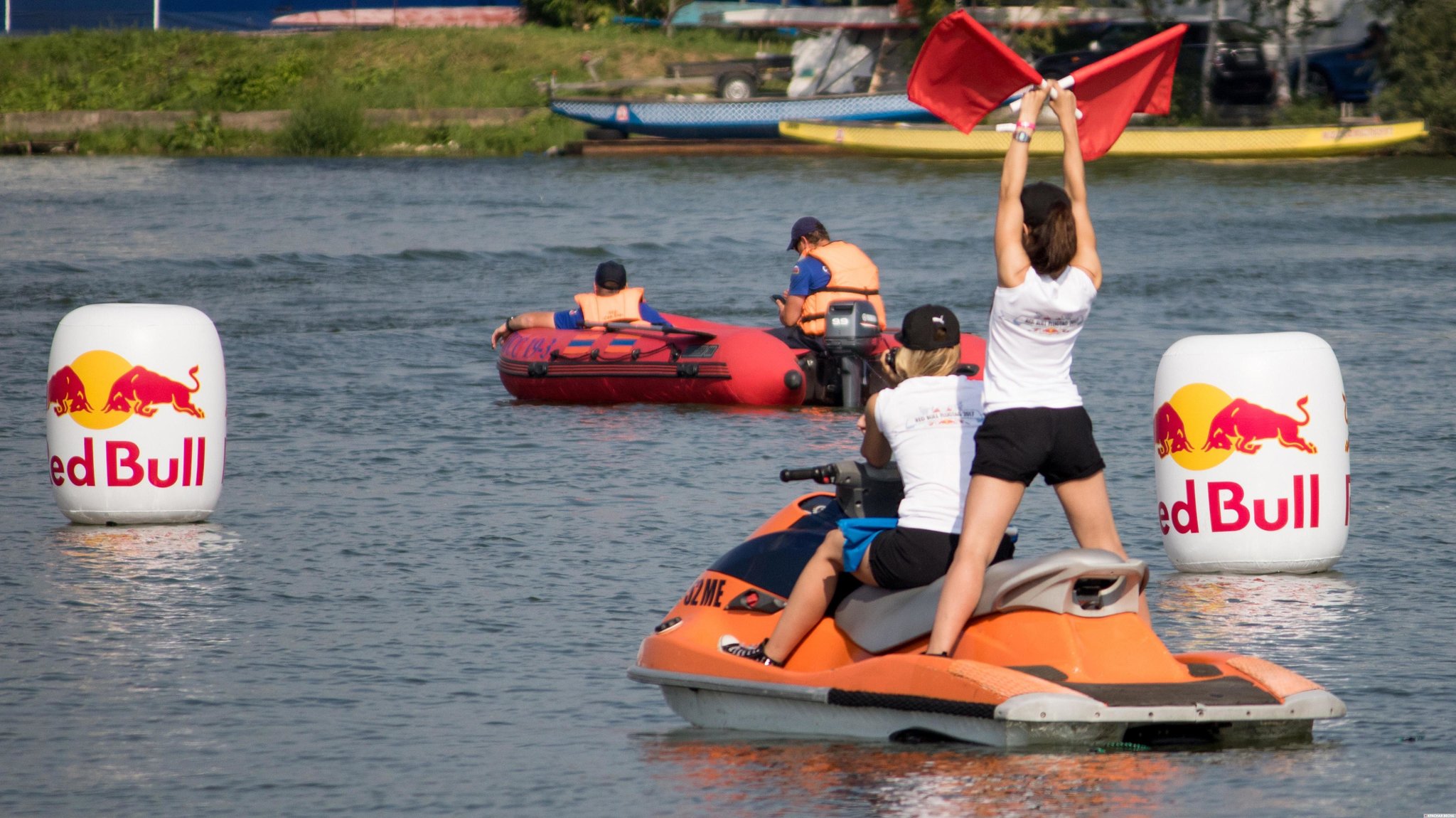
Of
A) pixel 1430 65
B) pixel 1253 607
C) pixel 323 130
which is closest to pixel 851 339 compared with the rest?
pixel 1253 607

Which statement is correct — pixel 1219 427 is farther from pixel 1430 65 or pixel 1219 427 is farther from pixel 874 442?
pixel 1430 65

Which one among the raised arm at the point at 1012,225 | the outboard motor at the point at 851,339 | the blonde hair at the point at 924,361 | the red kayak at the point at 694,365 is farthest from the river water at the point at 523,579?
the raised arm at the point at 1012,225

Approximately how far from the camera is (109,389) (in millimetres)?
9570

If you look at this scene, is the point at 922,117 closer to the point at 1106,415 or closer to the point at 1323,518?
the point at 1106,415

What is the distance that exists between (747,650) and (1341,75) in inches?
1556

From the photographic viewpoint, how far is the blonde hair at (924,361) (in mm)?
6066

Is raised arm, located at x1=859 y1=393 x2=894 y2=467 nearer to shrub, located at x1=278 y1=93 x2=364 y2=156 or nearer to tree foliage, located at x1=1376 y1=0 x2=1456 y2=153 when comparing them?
tree foliage, located at x1=1376 y1=0 x2=1456 y2=153

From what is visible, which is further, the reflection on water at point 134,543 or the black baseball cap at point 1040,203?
the reflection on water at point 134,543

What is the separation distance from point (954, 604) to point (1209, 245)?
2190 centimetres

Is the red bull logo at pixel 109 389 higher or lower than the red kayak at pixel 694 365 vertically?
higher

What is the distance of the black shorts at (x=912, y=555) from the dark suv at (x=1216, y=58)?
3588cm

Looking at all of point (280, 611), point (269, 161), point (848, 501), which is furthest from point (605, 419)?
point (269, 161)

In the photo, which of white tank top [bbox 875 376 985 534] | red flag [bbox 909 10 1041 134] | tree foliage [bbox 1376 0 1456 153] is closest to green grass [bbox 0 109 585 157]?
tree foliage [bbox 1376 0 1456 153]

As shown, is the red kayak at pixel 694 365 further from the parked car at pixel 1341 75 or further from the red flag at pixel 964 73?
the parked car at pixel 1341 75
